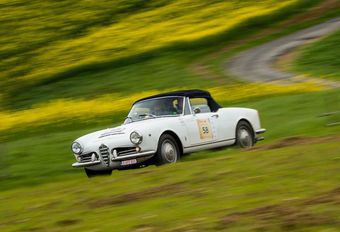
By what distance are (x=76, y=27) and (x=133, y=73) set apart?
10.6 m

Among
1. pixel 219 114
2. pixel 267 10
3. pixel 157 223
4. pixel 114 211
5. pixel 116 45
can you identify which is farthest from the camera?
pixel 267 10

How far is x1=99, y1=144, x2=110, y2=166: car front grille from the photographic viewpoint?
44.6ft

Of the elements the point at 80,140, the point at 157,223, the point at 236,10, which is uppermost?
the point at 236,10

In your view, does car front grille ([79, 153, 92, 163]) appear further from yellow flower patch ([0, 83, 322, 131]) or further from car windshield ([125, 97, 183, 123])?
yellow flower patch ([0, 83, 322, 131])

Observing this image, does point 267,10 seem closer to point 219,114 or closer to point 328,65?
point 328,65

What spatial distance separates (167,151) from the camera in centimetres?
1379

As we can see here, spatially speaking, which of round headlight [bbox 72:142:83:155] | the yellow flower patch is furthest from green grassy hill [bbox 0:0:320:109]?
round headlight [bbox 72:142:83:155]

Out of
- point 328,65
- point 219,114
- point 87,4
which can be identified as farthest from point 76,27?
point 219,114

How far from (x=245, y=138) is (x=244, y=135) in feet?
0.23

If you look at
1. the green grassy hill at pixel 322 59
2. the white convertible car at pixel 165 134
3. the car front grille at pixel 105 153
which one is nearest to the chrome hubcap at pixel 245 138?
the white convertible car at pixel 165 134

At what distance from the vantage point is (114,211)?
8.29m

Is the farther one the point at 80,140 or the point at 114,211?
the point at 80,140

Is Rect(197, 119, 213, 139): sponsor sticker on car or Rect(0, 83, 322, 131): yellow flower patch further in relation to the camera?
Rect(0, 83, 322, 131): yellow flower patch

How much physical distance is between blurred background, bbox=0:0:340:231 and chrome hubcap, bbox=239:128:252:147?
628mm
